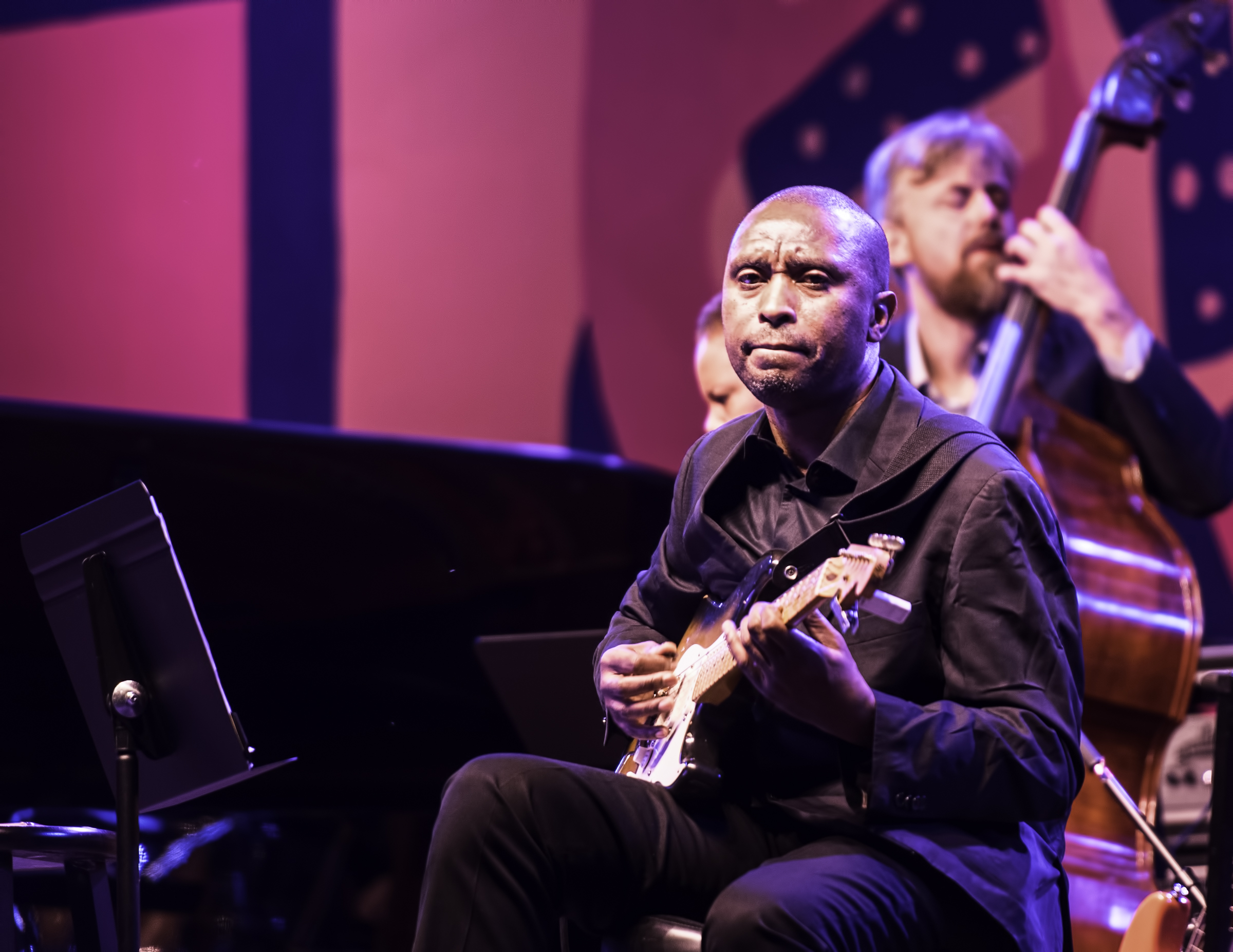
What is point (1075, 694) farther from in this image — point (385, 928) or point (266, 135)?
point (266, 135)

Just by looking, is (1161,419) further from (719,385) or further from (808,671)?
(808,671)

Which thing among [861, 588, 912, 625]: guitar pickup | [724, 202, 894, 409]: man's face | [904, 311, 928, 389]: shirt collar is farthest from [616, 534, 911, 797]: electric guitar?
[904, 311, 928, 389]: shirt collar

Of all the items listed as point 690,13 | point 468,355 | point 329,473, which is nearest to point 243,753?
point 329,473

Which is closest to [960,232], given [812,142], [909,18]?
[812,142]

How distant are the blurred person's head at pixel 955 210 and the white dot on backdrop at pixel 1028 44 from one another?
60 centimetres

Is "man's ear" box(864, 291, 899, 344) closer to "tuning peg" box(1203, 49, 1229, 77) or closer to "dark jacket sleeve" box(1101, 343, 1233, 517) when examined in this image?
"dark jacket sleeve" box(1101, 343, 1233, 517)

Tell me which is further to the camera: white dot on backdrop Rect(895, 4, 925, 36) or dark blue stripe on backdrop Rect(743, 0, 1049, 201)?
white dot on backdrop Rect(895, 4, 925, 36)

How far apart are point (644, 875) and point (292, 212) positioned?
319 centimetres

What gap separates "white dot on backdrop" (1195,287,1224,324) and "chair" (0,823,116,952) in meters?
3.19

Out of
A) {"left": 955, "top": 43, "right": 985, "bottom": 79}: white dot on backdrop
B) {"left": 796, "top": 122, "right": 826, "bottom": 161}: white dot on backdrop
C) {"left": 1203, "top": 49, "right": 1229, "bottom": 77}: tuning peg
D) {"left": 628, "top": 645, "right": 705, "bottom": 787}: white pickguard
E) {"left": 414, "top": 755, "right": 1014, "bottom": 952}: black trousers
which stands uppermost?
{"left": 955, "top": 43, "right": 985, "bottom": 79}: white dot on backdrop

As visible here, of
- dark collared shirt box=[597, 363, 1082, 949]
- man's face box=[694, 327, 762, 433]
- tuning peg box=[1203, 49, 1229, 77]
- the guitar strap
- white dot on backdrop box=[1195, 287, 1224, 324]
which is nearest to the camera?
dark collared shirt box=[597, 363, 1082, 949]

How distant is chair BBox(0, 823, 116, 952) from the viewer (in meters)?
1.99

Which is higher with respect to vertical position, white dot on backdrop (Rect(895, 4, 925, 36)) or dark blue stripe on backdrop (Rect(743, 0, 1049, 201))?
white dot on backdrop (Rect(895, 4, 925, 36))

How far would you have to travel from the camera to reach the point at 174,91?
436 cm
